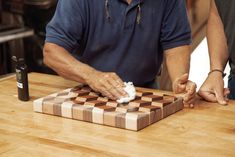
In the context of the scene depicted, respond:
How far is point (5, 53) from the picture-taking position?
4277 millimetres

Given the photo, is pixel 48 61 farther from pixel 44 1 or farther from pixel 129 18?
pixel 44 1

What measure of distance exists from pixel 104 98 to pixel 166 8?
0.68 meters

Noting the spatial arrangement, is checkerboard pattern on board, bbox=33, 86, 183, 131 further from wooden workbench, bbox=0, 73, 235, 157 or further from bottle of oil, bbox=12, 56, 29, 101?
bottle of oil, bbox=12, 56, 29, 101

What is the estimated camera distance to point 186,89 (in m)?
1.97

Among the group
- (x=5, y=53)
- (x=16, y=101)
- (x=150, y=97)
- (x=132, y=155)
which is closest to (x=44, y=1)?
(x=5, y=53)

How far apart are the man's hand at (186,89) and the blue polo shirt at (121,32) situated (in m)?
0.37

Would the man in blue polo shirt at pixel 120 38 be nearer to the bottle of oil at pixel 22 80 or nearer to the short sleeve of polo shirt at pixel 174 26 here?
the short sleeve of polo shirt at pixel 174 26

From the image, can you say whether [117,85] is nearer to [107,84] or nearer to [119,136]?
[107,84]

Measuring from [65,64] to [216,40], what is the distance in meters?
0.78

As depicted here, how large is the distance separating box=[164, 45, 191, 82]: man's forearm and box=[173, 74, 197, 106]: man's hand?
245mm

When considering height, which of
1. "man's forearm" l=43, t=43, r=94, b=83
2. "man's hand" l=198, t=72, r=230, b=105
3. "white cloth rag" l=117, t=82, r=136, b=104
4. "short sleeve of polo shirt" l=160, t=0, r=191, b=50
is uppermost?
"short sleeve of polo shirt" l=160, t=0, r=191, b=50

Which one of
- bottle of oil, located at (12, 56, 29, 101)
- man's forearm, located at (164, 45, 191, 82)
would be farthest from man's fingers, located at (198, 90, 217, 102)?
bottle of oil, located at (12, 56, 29, 101)

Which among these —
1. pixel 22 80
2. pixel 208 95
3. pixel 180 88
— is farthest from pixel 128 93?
pixel 22 80

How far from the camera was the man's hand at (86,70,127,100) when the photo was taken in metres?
1.83
